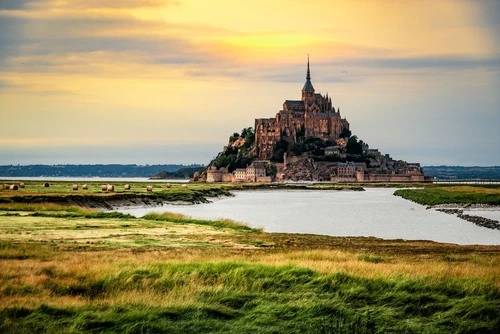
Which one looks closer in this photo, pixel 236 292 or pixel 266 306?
pixel 266 306

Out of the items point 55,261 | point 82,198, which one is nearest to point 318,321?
→ point 55,261

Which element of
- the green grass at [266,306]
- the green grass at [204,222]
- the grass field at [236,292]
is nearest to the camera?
the green grass at [266,306]

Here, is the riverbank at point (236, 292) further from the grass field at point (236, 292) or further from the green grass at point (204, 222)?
the green grass at point (204, 222)

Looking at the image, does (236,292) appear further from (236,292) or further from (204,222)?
(204,222)

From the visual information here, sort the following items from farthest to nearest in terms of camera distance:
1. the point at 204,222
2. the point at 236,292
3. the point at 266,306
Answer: the point at 204,222, the point at 236,292, the point at 266,306

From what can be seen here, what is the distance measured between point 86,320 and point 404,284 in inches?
282

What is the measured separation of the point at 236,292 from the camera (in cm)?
1535

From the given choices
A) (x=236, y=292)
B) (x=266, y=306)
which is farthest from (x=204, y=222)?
(x=266, y=306)

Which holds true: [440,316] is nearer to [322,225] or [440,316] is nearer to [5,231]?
[5,231]

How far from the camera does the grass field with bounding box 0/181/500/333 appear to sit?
13266 millimetres

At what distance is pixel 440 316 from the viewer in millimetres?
14477

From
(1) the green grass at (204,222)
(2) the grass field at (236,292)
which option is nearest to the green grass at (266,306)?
(2) the grass field at (236,292)

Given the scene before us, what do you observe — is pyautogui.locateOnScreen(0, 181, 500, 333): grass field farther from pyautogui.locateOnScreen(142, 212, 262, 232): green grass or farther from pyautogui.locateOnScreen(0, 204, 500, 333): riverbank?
pyautogui.locateOnScreen(142, 212, 262, 232): green grass

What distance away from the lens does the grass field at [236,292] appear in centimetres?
1327
